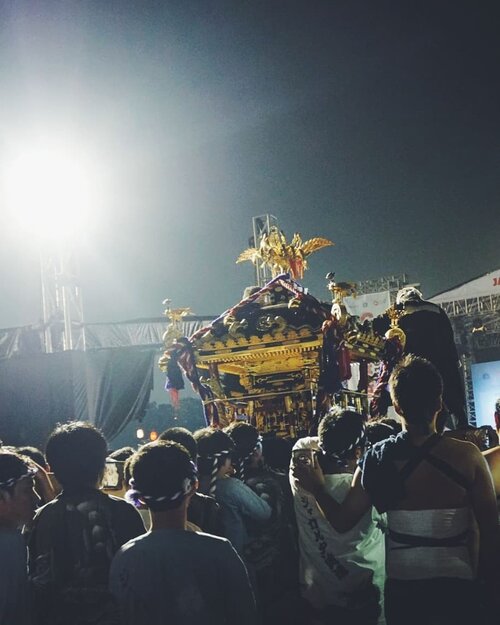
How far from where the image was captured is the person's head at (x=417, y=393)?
253 cm

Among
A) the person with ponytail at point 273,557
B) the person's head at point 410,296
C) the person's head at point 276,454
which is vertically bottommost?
the person with ponytail at point 273,557

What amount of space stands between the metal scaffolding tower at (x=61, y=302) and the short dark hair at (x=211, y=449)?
666cm

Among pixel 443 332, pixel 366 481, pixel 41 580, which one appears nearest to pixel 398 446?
pixel 366 481

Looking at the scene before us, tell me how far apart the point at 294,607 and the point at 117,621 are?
1450 millimetres

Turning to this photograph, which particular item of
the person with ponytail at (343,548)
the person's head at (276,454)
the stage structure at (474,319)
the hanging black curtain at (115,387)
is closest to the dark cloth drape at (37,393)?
the hanging black curtain at (115,387)

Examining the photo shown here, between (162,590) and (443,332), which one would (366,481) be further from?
(443,332)

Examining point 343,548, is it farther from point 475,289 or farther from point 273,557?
point 475,289

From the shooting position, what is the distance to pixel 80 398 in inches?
418

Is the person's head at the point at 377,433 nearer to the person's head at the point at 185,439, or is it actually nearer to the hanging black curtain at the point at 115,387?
the person's head at the point at 185,439

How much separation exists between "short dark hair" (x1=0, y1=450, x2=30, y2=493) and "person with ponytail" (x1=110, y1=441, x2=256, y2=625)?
695 mm

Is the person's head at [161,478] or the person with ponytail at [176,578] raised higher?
the person's head at [161,478]

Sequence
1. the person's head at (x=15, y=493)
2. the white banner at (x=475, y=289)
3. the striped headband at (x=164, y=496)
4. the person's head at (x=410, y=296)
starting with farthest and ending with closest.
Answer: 1. the white banner at (x=475, y=289)
2. the person's head at (x=410, y=296)
3. the person's head at (x=15, y=493)
4. the striped headband at (x=164, y=496)

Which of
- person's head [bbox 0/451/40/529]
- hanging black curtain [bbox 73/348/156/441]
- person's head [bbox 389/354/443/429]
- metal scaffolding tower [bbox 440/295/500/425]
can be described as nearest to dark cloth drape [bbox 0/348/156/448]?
hanging black curtain [bbox 73/348/156/441]

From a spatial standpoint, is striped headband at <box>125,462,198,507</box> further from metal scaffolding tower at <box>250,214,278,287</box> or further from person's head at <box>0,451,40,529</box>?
metal scaffolding tower at <box>250,214,278,287</box>
